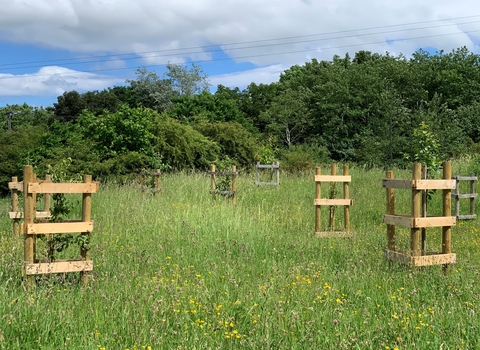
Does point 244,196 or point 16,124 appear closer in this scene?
point 244,196

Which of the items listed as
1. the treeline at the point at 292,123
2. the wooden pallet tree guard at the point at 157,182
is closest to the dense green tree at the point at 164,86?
the treeline at the point at 292,123

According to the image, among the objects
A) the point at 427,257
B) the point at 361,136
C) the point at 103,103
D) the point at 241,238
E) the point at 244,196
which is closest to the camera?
the point at 427,257

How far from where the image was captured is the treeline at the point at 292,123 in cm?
2005

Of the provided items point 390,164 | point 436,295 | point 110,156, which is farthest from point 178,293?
point 390,164

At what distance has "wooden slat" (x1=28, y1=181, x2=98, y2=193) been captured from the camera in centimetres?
551

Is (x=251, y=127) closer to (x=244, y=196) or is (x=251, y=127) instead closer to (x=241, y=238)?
(x=244, y=196)

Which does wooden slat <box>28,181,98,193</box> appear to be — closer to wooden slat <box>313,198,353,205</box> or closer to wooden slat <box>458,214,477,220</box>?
wooden slat <box>313,198,353,205</box>

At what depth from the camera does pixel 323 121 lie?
36.6 metres

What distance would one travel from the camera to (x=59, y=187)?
5598 mm

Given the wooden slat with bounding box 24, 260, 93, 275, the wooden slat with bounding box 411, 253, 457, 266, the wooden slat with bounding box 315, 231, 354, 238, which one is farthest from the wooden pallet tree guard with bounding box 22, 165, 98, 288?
the wooden slat with bounding box 315, 231, 354, 238

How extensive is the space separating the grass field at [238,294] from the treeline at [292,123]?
10.5 m

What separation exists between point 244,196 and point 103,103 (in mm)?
34292

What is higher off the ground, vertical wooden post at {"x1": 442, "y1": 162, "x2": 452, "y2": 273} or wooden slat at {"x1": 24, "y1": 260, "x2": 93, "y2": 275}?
vertical wooden post at {"x1": 442, "y1": 162, "x2": 452, "y2": 273}

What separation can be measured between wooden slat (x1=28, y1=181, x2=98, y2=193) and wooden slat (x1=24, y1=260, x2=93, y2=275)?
843 millimetres
